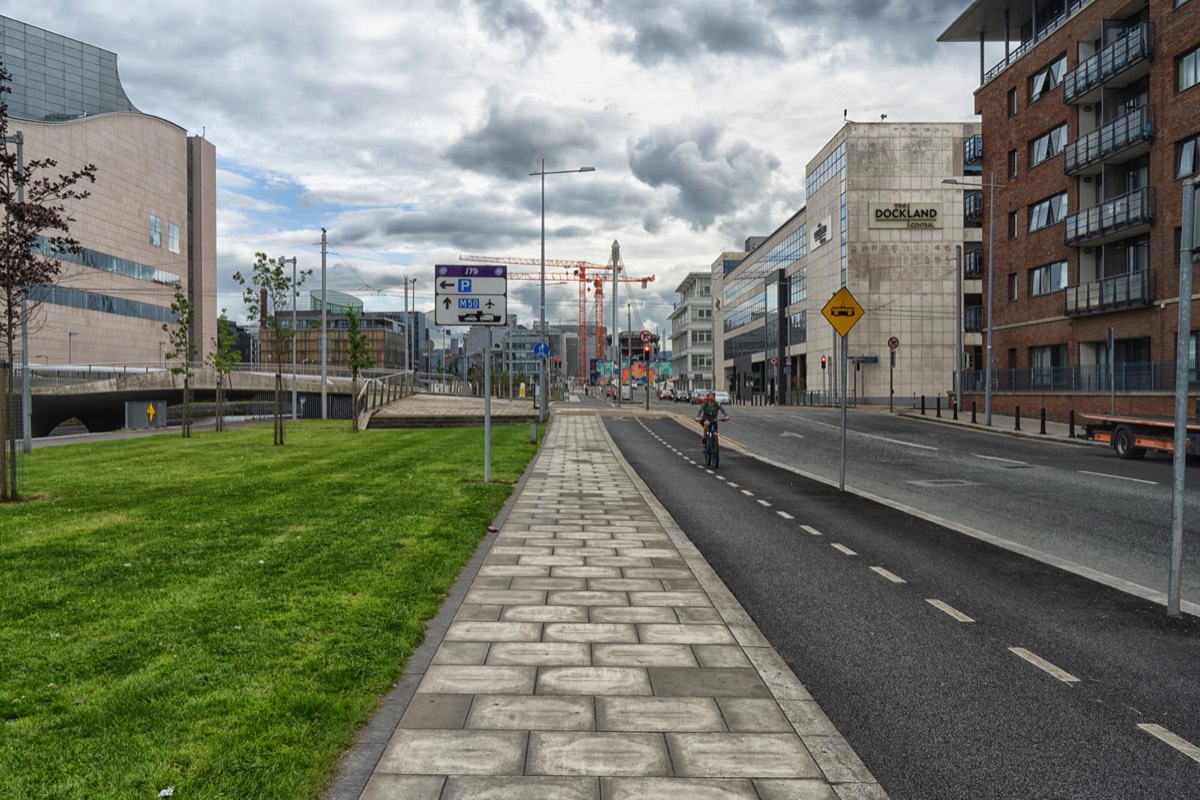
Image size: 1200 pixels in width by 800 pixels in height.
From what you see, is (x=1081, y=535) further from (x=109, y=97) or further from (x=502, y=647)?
(x=109, y=97)

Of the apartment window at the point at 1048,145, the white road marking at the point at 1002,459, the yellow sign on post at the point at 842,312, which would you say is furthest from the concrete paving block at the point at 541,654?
the apartment window at the point at 1048,145

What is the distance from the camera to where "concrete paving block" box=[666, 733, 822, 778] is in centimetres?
362

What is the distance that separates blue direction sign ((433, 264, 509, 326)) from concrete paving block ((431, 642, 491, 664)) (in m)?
9.06

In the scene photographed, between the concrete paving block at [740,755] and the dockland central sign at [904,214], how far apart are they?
221 ft

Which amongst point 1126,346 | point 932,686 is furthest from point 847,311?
point 1126,346

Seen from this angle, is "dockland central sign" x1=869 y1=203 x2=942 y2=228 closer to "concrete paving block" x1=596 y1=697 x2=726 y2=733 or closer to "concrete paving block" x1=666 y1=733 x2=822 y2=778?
"concrete paving block" x1=596 y1=697 x2=726 y2=733

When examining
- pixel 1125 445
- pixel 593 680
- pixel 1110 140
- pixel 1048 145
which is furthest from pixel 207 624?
pixel 1048 145

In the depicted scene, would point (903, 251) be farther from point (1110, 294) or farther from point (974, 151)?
point (1110, 294)

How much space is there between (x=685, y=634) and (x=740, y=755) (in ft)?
6.36

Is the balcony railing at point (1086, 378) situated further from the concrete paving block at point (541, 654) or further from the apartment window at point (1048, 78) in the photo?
the concrete paving block at point (541, 654)

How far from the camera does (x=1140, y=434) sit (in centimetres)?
2109

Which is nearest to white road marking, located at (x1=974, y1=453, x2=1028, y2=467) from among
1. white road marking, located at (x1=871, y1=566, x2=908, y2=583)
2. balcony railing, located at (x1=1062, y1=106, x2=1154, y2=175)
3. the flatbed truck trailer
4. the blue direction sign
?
the flatbed truck trailer

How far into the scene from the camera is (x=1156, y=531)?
413 inches

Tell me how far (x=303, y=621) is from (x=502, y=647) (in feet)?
4.58
